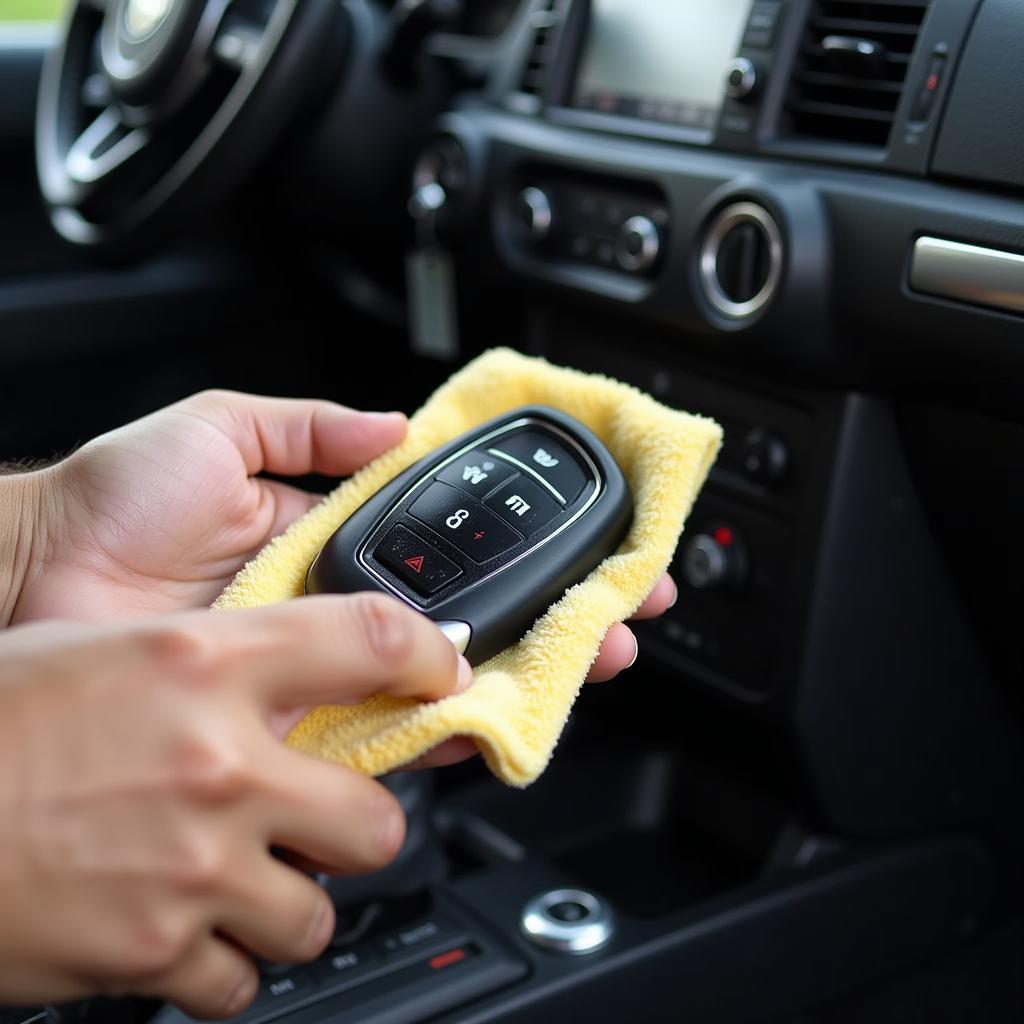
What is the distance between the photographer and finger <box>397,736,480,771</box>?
0.51 metres

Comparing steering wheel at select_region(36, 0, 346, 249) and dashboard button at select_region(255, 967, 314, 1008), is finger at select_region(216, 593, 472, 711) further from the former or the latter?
steering wheel at select_region(36, 0, 346, 249)

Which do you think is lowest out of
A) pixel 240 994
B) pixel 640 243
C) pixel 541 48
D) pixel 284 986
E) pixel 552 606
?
pixel 284 986

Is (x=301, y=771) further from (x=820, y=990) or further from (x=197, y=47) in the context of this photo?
(x=197, y=47)

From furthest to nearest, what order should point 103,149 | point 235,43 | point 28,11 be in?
point 28,11, point 103,149, point 235,43

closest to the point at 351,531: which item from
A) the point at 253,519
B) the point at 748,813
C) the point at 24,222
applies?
the point at 253,519

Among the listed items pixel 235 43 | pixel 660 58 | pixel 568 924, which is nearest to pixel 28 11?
pixel 235 43

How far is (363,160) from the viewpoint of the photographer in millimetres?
1248

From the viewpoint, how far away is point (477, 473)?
66 centimetres

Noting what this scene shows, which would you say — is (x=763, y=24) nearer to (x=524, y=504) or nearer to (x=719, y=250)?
(x=719, y=250)

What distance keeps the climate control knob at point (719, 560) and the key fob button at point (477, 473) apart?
33cm

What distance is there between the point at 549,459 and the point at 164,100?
724 mm

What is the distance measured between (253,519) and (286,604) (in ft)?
0.85

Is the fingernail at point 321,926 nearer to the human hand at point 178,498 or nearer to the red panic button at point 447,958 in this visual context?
the human hand at point 178,498

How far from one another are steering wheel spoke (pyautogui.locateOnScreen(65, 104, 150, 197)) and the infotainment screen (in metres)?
0.43
